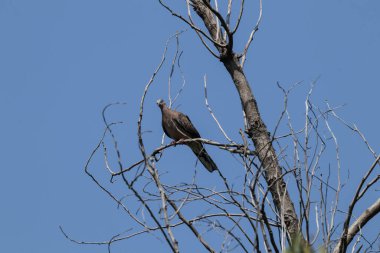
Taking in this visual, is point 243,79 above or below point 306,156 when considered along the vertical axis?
above

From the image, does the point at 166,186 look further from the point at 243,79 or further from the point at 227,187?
the point at 243,79

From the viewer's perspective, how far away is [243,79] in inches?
202

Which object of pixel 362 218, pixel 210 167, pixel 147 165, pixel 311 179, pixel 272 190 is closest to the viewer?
pixel 147 165

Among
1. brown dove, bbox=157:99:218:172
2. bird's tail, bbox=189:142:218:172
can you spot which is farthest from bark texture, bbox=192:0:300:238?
brown dove, bbox=157:99:218:172

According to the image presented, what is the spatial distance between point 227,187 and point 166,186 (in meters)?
0.58

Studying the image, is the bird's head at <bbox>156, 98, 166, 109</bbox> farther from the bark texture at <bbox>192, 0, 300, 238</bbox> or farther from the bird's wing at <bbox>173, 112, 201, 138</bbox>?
the bark texture at <bbox>192, 0, 300, 238</bbox>

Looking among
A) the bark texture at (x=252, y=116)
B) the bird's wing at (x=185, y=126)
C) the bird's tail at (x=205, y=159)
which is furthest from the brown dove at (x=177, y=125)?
the bark texture at (x=252, y=116)

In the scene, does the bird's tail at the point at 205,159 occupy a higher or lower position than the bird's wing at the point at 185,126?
lower

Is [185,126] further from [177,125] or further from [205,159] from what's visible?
[205,159]

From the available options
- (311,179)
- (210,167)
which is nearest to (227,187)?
(311,179)

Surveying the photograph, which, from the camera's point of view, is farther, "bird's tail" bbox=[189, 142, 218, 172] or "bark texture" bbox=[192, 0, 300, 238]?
"bird's tail" bbox=[189, 142, 218, 172]

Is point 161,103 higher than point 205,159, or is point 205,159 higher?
point 161,103

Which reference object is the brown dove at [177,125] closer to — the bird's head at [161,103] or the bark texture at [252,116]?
the bird's head at [161,103]

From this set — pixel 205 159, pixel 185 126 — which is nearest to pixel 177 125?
pixel 185 126
